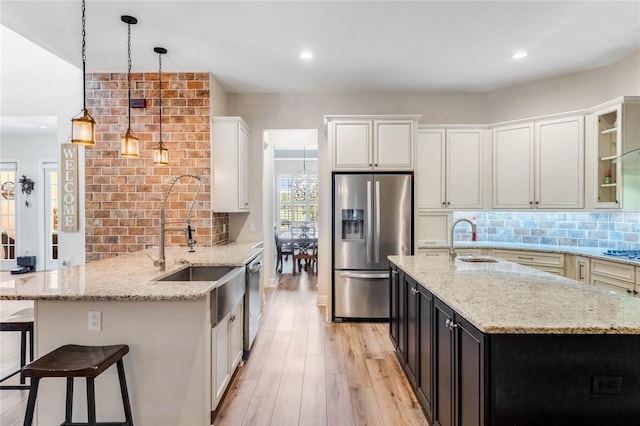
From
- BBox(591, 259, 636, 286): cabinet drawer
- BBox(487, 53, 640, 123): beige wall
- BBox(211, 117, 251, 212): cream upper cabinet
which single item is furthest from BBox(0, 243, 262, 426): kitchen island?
BBox(487, 53, 640, 123): beige wall

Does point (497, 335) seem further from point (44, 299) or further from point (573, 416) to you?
point (44, 299)

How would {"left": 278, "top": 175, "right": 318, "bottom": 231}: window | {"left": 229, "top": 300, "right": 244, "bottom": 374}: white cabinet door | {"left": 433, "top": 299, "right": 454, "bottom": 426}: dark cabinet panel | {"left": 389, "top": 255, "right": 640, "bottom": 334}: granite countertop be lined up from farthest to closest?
{"left": 278, "top": 175, "right": 318, "bottom": 231}: window, {"left": 229, "top": 300, "right": 244, "bottom": 374}: white cabinet door, {"left": 433, "top": 299, "right": 454, "bottom": 426}: dark cabinet panel, {"left": 389, "top": 255, "right": 640, "bottom": 334}: granite countertop

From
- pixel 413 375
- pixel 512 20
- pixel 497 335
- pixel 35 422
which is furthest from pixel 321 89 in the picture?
pixel 35 422

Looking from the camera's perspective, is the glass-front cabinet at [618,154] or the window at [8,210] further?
the window at [8,210]

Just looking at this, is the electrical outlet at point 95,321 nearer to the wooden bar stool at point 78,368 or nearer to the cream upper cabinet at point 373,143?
the wooden bar stool at point 78,368

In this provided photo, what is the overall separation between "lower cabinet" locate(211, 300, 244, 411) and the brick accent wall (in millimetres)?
1582

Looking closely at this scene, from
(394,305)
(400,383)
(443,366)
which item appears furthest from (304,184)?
(443,366)

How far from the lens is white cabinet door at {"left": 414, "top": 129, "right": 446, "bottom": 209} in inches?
176

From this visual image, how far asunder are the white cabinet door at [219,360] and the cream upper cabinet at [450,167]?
9.89 feet

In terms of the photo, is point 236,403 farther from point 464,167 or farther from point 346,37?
point 464,167

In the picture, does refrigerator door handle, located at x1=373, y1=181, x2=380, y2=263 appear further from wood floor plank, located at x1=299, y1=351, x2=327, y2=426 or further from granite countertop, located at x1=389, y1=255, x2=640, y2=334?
granite countertop, located at x1=389, y1=255, x2=640, y2=334

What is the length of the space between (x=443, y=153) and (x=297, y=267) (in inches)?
168

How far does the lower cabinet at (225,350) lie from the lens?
86.7 inches

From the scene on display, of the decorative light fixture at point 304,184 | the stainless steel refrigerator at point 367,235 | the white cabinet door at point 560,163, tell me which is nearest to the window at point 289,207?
the decorative light fixture at point 304,184
